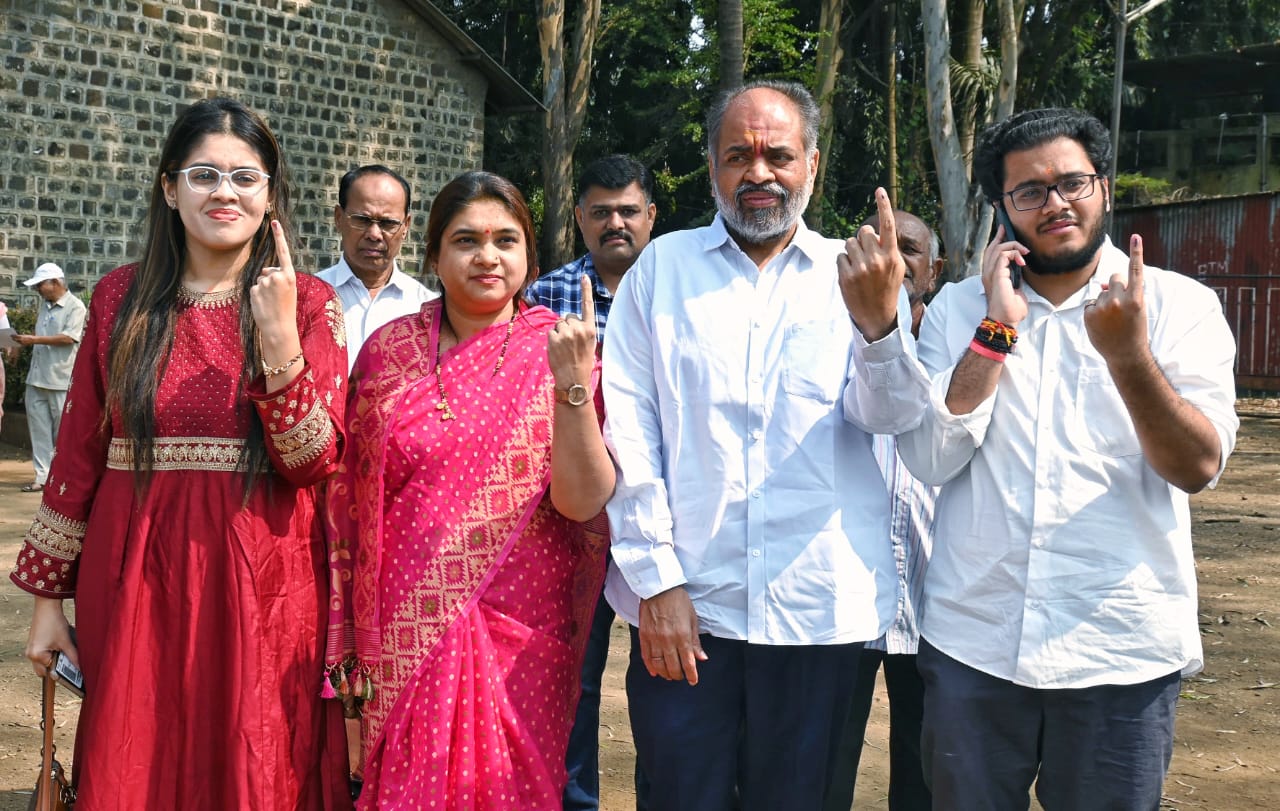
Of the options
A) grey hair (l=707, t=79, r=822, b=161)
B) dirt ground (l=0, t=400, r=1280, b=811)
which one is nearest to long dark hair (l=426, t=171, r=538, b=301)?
grey hair (l=707, t=79, r=822, b=161)

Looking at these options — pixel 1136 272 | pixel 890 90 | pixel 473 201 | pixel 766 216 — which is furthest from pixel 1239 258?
pixel 473 201

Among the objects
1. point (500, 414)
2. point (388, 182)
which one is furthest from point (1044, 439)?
point (388, 182)

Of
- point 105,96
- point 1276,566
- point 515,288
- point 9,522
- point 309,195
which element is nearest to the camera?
point 515,288

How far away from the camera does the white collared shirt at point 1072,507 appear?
2498 mm

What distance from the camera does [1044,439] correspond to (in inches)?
101

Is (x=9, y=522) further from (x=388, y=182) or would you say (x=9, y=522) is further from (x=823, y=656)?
(x=823, y=656)

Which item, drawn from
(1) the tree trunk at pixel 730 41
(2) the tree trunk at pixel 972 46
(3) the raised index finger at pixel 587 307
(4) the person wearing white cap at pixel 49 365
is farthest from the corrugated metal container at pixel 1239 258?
(3) the raised index finger at pixel 587 307

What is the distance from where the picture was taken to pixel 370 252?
4.73 metres

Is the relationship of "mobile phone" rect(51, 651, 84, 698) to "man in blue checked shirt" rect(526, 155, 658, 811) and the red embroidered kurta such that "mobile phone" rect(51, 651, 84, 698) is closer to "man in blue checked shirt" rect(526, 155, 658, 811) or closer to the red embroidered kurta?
the red embroidered kurta

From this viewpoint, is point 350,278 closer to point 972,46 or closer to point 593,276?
point 593,276

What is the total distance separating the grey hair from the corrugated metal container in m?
15.2

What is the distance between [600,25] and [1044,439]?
18.8 m

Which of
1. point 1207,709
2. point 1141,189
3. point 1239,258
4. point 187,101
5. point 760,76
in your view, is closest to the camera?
point 1207,709

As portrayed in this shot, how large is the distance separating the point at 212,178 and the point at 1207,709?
4232mm
